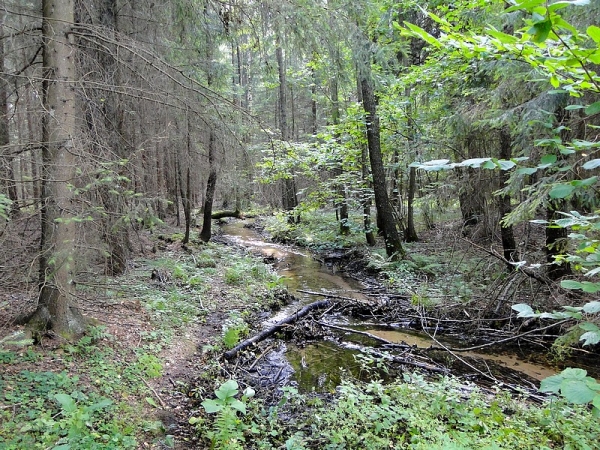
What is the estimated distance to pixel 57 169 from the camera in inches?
171

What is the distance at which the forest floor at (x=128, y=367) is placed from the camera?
3.43 meters

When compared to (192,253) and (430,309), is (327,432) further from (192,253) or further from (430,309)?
(192,253)

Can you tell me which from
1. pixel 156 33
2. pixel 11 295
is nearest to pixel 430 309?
pixel 11 295

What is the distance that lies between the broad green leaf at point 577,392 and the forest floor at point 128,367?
320 cm

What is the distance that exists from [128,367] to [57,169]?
267 centimetres

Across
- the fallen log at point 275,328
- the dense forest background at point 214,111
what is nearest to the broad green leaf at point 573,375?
the dense forest background at point 214,111

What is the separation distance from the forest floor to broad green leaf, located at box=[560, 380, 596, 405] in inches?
126

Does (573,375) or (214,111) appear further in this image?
(214,111)

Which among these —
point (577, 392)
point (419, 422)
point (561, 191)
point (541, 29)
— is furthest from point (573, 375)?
point (419, 422)

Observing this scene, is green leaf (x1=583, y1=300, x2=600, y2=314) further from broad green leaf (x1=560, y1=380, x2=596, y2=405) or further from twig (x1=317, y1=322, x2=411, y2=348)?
twig (x1=317, y1=322, x2=411, y2=348)

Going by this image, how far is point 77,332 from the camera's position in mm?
4805

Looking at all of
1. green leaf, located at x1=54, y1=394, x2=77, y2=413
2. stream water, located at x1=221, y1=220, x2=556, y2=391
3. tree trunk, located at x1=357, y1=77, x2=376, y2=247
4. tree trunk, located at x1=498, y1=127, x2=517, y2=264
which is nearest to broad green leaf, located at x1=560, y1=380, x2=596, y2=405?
green leaf, located at x1=54, y1=394, x2=77, y2=413

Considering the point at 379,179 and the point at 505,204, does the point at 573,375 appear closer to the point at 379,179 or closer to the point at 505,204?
the point at 505,204

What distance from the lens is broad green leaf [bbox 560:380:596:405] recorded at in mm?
1362
